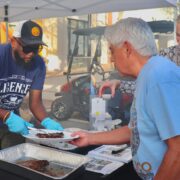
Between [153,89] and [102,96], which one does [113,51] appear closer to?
[153,89]

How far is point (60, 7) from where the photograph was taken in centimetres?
369

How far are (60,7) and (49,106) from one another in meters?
4.12

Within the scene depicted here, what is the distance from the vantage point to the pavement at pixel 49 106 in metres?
6.02

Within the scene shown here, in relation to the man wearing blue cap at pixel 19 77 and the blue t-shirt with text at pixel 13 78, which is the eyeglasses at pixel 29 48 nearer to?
the man wearing blue cap at pixel 19 77

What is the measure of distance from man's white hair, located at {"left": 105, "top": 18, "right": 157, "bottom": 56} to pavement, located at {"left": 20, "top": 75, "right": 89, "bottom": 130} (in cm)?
339

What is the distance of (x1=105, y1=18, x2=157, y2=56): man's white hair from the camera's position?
122 centimetres

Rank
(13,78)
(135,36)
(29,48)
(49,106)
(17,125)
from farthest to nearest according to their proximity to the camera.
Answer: (49,106) → (13,78) → (29,48) → (17,125) → (135,36)

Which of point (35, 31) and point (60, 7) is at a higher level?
point (60, 7)

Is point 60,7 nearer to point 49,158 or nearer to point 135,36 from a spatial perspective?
point 49,158

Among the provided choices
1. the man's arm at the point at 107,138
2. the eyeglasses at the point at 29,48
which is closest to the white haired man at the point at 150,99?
the man's arm at the point at 107,138

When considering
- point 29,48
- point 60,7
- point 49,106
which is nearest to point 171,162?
point 29,48

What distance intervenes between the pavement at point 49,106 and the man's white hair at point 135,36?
3.39 metres

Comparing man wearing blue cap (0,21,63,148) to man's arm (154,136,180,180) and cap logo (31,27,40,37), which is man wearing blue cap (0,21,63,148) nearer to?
cap logo (31,27,40,37)

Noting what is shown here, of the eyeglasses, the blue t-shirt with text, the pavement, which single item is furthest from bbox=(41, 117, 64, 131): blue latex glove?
the pavement
